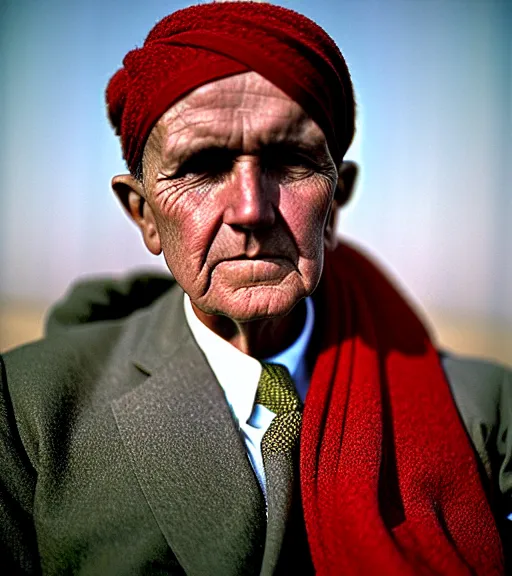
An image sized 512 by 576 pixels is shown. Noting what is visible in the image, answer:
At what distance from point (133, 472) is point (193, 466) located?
0.56 feet

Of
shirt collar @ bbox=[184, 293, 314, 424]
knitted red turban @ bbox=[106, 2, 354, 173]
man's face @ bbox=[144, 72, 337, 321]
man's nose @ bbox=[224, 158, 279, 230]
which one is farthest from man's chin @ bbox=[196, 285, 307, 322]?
knitted red turban @ bbox=[106, 2, 354, 173]

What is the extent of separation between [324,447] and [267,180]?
76cm

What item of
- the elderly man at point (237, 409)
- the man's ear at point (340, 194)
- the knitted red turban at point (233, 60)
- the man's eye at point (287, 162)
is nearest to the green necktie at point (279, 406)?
the elderly man at point (237, 409)

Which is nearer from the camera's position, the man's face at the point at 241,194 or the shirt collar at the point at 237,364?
the man's face at the point at 241,194

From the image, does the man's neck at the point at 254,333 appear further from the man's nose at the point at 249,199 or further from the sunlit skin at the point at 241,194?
the man's nose at the point at 249,199

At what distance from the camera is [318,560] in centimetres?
154

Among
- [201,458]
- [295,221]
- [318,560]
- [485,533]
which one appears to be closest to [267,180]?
[295,221]

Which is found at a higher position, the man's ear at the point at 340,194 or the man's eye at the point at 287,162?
the man's eye at the point at 287,162

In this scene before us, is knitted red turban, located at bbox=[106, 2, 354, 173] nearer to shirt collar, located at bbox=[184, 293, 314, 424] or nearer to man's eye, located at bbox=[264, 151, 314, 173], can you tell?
man's eye, located at bbox=[264, 151, 314, 173]

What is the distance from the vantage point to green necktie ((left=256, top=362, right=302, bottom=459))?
1694 mm

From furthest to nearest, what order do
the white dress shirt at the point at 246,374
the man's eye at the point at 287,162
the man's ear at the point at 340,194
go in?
the man's ear at the point at 340,194 < the white dress shirt at the point at 246,374 < the man's eye at the point at 287,162

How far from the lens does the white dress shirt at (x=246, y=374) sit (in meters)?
1.79

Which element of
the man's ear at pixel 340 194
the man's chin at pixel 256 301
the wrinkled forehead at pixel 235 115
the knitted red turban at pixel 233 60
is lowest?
the man's chin at pixel 256 301

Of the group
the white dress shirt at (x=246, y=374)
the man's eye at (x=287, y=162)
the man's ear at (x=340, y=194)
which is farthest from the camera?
the man's ear at (x=340, y=194)
